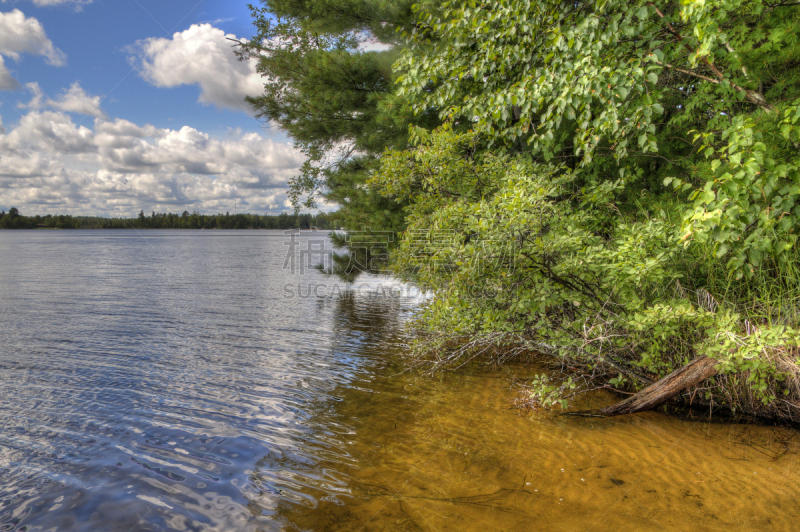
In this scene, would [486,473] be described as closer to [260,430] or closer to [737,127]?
[260,430]

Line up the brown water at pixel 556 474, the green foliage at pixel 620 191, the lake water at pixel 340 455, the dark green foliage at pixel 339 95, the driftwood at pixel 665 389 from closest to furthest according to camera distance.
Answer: the brown water at pixel 556 474 < the lake water at pixel 340 455 < the green foliage at pixel 620 191 < the driftwood at pixel 665 389 < the dark green foliage at pixel 339 95

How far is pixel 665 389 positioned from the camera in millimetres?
4859

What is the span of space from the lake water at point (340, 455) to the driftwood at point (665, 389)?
7.1 inches

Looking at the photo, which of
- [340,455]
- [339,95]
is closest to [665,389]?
[340,455]

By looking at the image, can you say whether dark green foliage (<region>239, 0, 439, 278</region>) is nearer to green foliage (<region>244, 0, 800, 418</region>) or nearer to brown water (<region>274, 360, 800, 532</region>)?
green foliage (<region>244, 0, 800, 418</region>)

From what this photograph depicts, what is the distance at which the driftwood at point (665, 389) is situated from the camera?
457 centimetres

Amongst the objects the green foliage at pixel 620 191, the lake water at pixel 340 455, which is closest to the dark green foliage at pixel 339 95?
the green foliage at pixel 620 191

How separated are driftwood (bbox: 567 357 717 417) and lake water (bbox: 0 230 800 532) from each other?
0.18 meters

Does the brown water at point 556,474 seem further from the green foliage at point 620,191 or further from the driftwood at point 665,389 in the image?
the green foliage at point 620,191

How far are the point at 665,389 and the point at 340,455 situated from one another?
3859mm

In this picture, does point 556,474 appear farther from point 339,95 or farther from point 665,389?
point 339,95

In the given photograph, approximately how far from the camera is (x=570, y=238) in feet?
17.0

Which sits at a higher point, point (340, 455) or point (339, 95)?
point (339, 95)

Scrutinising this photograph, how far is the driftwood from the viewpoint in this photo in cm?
457
